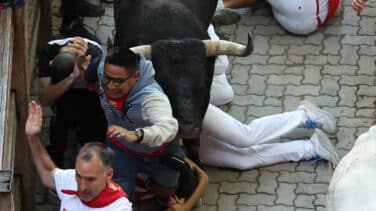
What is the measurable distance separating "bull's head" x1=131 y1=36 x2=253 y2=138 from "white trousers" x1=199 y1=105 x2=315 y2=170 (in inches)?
19.8

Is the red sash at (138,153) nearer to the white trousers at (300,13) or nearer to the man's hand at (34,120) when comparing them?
the man's hand at (34,120)

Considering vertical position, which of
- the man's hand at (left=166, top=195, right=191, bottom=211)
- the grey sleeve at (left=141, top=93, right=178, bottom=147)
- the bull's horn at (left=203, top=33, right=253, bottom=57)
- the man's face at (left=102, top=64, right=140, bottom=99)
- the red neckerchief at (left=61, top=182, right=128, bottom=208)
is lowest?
the man's hand at (left=166, top=195, right=191, bottom=211)

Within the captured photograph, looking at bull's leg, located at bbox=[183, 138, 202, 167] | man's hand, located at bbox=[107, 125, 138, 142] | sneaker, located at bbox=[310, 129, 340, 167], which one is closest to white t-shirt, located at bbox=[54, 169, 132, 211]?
man's hand, located at bbox=[107, 125, 138, 142]

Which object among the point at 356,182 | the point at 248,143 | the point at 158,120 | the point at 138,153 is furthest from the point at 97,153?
the point at 248,143

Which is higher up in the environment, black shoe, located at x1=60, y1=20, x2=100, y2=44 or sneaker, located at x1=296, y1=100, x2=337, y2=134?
black shoe, located at x1=60, y1=20, x2=100, y2=44

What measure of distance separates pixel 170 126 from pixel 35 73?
262cm

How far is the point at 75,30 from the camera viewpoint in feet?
29.5

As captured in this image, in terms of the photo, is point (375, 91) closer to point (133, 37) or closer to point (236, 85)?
point (236, 85)

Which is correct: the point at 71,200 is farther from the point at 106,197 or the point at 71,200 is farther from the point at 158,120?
the point at 158,120

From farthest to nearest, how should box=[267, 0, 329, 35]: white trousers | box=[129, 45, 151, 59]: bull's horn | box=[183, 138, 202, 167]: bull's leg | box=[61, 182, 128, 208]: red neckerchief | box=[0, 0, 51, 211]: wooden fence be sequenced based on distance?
box=[267, 0, 329, 35]: white trousers, box=[183, 138, 202, 167]: bull's leg, box=[129, 45, 151, 59]: bull's horn, box=[0, 0, 51, 211]: wooden fence, box=[61, 182, 128, 208]: red neckerchief

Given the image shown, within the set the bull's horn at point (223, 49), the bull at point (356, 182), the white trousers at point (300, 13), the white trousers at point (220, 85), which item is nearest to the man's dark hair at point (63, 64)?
the bull's horn at point (223, 49)

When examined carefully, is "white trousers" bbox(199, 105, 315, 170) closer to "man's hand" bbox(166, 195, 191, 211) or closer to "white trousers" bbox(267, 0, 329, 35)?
"man's hand" bbox(166, 195, 191, 211)

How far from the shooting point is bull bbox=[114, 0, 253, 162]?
7.39 metres

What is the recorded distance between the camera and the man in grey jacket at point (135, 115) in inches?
261
